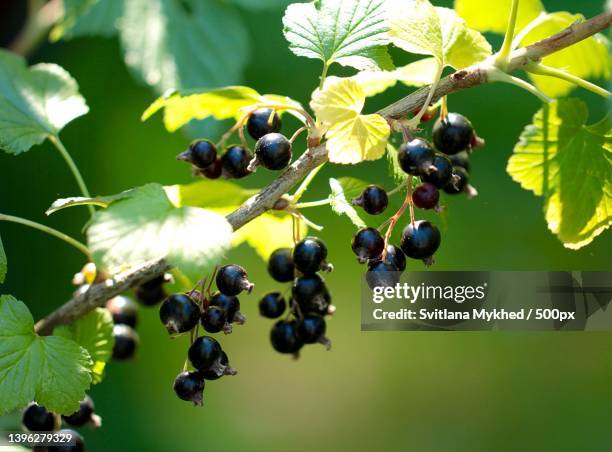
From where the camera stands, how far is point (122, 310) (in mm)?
1151

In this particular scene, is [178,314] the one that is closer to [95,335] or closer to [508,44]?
[95,335]

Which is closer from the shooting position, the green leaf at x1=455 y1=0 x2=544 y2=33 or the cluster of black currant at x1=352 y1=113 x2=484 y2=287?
the cluster of black currant at x1=352 y1=113 x2=484 y2=287

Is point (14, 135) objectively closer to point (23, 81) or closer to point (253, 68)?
point (23, 81)

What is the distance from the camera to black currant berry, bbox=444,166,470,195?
0.86 meters

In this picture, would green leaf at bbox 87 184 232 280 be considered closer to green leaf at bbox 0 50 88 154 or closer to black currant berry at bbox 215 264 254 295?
black currant berry at bbox 215 264 254 295

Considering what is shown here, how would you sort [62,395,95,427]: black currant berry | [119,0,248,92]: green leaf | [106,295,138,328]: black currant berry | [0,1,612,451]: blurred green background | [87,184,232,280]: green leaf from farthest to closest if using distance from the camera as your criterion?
1. [0,1,612,451]: blurred green background
2. [119,0,248,92]: green leaf
3. [106,295,138,328]: black currant berry
4. [62,395,95,427]: black currant berry
5. [87,184,232,280]: green leaf

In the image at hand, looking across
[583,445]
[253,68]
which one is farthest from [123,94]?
[583,445]

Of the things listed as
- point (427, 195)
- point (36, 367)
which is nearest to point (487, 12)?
point (427, 195)

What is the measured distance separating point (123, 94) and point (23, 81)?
3.86ft

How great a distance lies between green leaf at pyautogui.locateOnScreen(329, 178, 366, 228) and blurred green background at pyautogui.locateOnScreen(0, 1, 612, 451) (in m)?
1.27

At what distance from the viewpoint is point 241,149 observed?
945 millimetres

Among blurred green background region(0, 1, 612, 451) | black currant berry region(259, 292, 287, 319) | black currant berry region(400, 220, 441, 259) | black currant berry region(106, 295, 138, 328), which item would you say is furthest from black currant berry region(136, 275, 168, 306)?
blurred green background region(0, 1, 612, 451)

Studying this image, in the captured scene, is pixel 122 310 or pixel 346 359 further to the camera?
pixel 346 359

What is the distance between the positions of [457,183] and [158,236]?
384 mm
